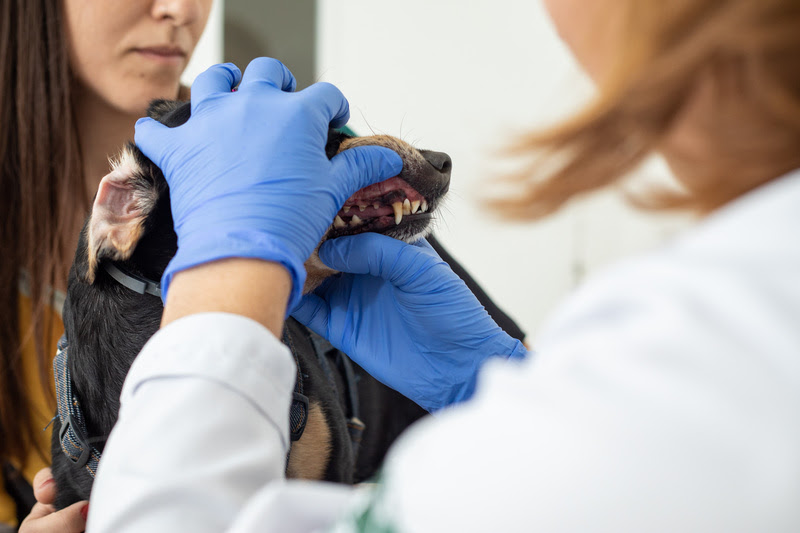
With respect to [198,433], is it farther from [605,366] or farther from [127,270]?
[127,270]

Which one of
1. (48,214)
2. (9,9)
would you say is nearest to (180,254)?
(48,214)

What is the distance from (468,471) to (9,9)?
1544mm

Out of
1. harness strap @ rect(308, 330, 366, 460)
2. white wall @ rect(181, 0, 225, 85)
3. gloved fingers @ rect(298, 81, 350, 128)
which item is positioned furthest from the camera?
white wall @ rect(181, 0, 225, 85)

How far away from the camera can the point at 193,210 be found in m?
0.82

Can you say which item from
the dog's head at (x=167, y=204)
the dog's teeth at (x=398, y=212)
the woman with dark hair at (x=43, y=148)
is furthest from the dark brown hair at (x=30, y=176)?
the dog's teeth at (x=398, y=212)

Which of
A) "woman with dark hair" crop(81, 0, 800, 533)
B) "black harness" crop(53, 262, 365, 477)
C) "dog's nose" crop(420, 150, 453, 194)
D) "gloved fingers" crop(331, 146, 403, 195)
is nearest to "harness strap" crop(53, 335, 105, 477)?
"black harness" crop(53, 262, 365, 477)

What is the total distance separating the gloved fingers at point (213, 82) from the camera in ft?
3.11

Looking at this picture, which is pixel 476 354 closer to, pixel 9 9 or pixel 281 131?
pixel 281 131

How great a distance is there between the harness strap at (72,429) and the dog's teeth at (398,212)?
0.59 metres

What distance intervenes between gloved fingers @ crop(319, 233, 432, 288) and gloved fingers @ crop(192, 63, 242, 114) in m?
0.28

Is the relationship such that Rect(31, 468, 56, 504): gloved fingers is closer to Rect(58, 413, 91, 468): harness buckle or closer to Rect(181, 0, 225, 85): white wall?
Rect(58, 413, 91, 468): harness buckle

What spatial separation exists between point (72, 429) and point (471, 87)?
2.79 meters

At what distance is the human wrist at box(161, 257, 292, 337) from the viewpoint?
2.17ft

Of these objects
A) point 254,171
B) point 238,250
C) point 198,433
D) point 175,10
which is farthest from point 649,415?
point 175,10
